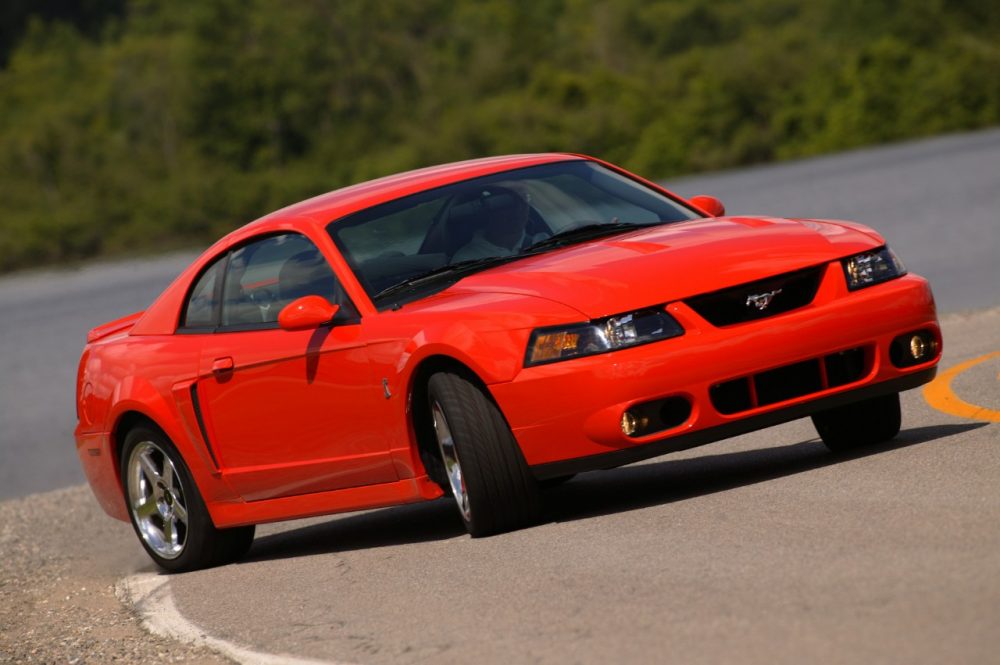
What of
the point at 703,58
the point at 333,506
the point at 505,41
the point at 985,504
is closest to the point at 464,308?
the point at 333,506

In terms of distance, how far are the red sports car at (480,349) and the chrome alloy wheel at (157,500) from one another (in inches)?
0.5

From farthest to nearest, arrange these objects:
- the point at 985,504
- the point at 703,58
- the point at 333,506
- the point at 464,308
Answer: the point at 703,58
the point at 333,506
the point at 464,308
the point at 985,504

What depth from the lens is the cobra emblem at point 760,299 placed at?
7.17 m

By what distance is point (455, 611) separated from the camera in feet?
21.1

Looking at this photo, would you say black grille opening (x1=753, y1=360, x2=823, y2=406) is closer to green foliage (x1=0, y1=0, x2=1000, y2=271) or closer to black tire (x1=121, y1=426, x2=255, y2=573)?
black tire (x1=121, y1=426, x2=255, y2=573)

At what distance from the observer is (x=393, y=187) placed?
27.8 feet

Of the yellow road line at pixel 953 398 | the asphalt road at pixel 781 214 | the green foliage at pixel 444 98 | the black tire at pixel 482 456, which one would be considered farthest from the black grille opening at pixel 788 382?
the green foliage at pixel 444 98

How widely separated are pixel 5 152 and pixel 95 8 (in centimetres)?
6434

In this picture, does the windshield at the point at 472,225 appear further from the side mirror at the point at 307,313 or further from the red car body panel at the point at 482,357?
the side mirror at the point at 307,313

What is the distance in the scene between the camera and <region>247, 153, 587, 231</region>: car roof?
8.34 meters

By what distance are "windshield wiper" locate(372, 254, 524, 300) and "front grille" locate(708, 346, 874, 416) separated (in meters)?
1.24

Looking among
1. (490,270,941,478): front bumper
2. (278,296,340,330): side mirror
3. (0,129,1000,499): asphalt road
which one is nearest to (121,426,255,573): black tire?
(278,296,340,330): side mirror

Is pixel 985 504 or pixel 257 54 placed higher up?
pixel 985 504

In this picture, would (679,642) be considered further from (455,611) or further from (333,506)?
(333,506)
